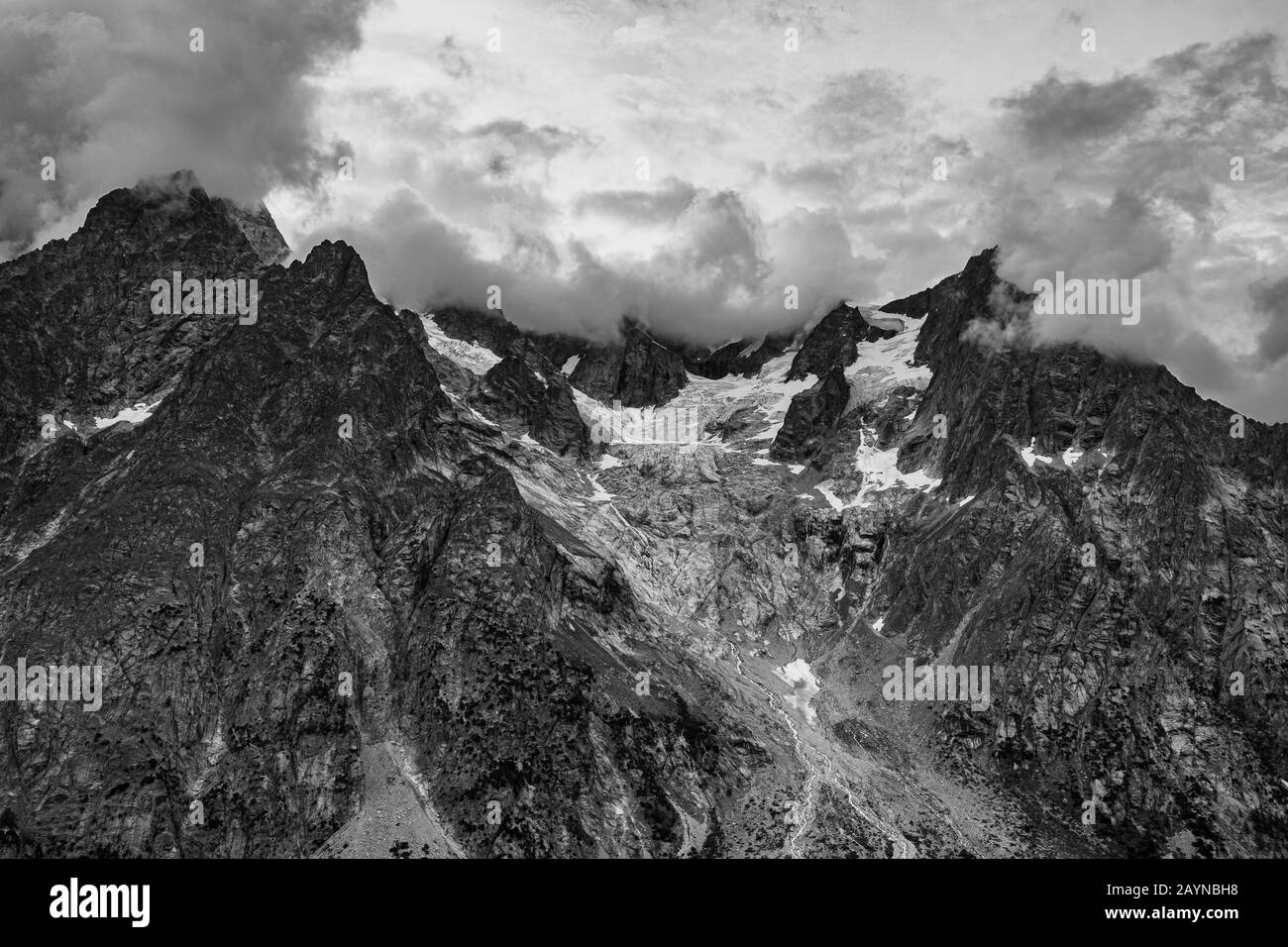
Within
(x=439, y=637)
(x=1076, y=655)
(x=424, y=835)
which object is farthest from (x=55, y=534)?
(x=1076, y=655)

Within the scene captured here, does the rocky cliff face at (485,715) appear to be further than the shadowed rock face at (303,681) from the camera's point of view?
Yes

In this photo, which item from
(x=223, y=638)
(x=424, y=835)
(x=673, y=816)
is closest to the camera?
(x=424, y=835)

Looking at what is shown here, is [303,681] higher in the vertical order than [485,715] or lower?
higher

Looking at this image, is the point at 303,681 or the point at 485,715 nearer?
the point at 485,715

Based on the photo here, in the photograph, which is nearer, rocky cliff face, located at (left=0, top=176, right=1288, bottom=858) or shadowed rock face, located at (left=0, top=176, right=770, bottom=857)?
shadowed rock face, located at (left=0, top=176, right=770, bottom=857)

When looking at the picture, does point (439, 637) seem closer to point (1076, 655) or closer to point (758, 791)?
point (758, 791)

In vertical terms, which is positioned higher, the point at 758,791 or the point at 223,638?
the point at 223,638
